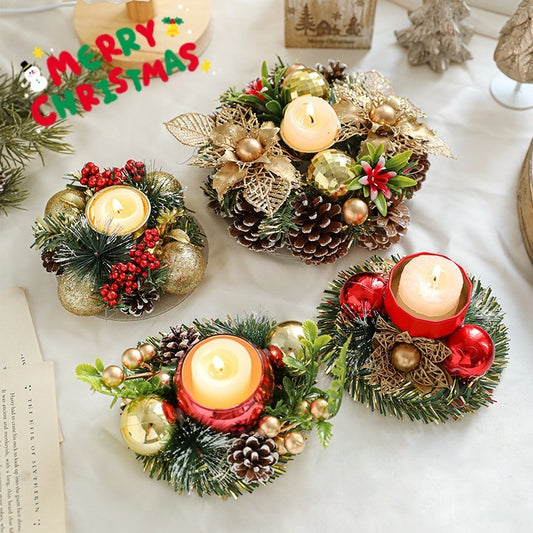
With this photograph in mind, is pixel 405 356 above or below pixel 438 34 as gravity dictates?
below

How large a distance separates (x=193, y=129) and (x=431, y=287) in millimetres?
405

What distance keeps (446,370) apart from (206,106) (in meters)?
0.62

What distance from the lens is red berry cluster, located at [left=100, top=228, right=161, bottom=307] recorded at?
783 millimetres

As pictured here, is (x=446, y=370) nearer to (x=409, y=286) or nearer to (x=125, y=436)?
(x=409, y=286)

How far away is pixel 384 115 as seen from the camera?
0.85m

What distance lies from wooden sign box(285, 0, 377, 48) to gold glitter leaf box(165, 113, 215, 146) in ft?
0.99

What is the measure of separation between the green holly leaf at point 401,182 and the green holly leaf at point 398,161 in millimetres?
13

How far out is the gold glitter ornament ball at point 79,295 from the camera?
31.6 inches

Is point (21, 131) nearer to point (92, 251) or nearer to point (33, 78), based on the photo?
Result: point (33, 78)

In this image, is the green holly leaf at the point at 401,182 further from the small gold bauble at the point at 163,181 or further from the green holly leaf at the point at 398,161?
the small gold bauble at the point at 163,181

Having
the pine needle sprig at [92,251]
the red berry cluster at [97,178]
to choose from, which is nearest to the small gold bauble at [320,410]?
the pine needle sprig at [92,251]

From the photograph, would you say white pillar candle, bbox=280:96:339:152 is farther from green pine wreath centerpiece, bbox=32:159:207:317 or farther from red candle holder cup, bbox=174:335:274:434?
red candle holder cup, bbox=174:335:274:434

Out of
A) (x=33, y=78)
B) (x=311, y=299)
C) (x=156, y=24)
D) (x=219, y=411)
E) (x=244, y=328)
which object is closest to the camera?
(x=219, y=411)

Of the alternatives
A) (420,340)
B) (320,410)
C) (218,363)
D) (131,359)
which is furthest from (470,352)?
(131,359)
